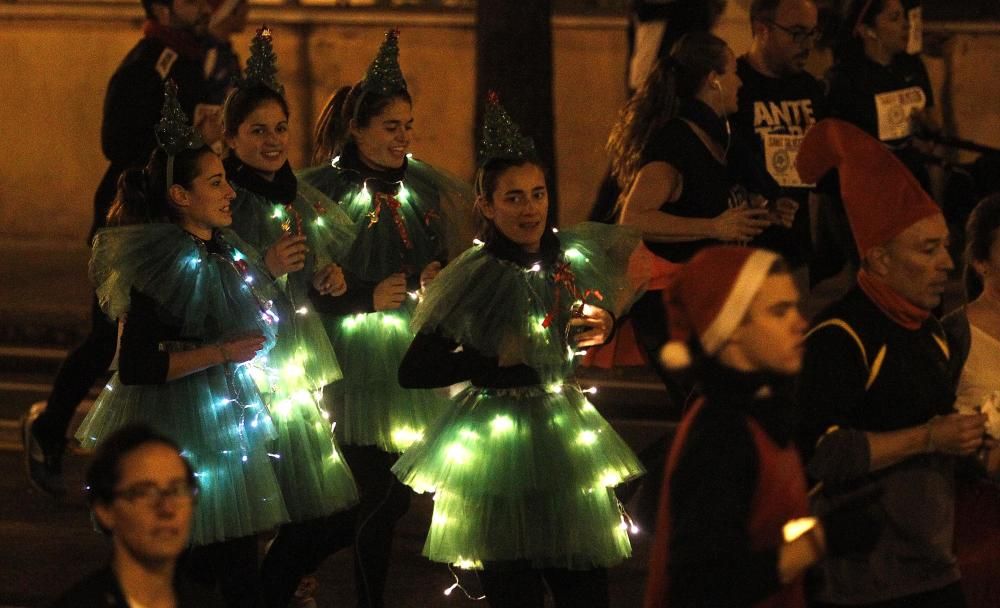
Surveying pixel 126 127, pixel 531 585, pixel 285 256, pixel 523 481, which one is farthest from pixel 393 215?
pixel 126 127

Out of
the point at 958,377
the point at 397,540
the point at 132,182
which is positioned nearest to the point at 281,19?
the point at 397,540

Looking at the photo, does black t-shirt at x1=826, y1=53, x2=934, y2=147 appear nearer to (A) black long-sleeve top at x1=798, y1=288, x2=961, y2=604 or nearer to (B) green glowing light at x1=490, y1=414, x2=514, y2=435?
(B) green glowing light at x1=490, y1=414, x2=514, y2=435

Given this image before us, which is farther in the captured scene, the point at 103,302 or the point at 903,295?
the point at 103,302

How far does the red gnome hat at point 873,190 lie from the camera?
194 inches

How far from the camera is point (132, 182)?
6.21 m

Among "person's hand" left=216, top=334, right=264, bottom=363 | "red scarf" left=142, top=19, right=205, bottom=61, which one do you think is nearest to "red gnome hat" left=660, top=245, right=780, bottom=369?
"person's hand" left=216, top=334, right=264, bottom=363

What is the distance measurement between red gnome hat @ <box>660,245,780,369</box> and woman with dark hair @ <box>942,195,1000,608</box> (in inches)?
52.8

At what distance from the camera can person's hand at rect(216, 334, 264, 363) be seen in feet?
19.6

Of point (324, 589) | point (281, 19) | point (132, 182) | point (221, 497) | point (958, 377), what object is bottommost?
point (324, 589)

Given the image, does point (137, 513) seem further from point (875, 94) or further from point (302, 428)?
point (875, 94)

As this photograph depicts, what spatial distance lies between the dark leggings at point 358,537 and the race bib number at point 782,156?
8.40 ft

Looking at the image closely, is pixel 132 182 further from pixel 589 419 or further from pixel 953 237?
pixel 953 237

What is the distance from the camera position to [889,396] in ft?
15.9

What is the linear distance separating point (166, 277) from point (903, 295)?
2346 mm
